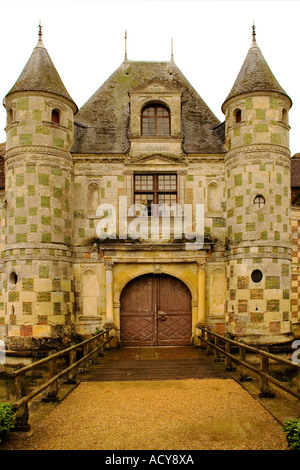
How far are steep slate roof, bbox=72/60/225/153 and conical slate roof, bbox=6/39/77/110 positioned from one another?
1.75m

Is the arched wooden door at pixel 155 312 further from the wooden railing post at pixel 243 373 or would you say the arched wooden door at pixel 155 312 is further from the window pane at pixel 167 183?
the wooden railing post at pixel 243 373

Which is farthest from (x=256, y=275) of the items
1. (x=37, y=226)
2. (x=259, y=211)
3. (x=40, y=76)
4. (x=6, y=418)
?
(x=6, y=418)

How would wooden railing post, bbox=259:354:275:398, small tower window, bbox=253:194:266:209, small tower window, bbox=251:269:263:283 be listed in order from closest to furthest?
wooden railing post, bbox=259:354:275:398, small tower window, bbox=251:269:263:283, small tower window, bbox=253:194:266:209

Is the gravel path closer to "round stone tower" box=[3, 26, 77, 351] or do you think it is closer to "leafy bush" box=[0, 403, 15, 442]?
"leafy bush" box=[0, 403, 15, 442]

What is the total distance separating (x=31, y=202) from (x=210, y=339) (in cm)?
775

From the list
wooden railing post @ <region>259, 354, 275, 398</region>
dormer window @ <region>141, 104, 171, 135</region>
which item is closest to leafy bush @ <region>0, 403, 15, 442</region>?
wooden railing post @ <region>259, 354, 275, 398</region>

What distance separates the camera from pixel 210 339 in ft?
51.0

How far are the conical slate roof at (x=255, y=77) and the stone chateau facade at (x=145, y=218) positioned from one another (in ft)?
0.19

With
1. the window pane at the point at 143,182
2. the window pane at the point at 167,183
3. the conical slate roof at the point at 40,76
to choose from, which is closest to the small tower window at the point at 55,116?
the conical slate roof at the point at 40,76

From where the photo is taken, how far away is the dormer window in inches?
718

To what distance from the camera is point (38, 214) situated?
1623 cm

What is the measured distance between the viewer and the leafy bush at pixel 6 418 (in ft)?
22.0
